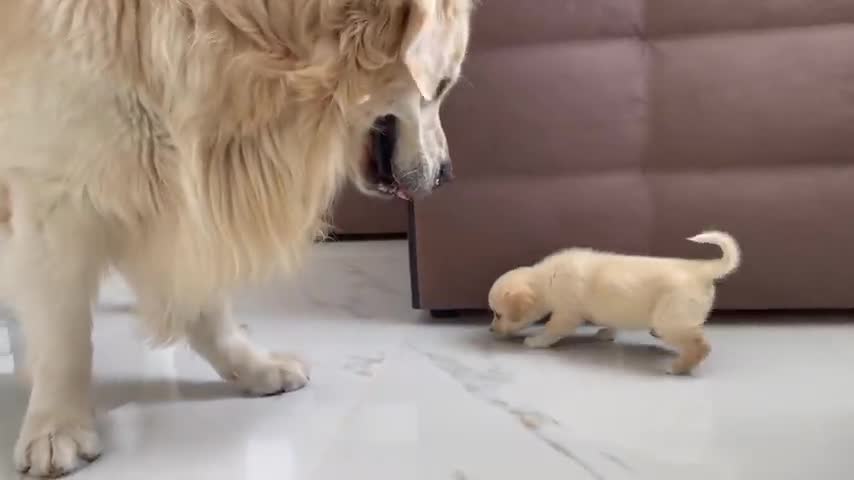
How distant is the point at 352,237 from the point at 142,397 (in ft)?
3.46

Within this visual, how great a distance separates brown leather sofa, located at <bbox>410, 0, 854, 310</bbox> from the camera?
1.36m

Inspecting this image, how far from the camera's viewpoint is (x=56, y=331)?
1.08m

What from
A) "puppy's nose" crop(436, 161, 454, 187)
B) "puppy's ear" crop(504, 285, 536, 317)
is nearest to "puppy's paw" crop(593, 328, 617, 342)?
"puppy's ear" crop(504, 285, 536, 317)

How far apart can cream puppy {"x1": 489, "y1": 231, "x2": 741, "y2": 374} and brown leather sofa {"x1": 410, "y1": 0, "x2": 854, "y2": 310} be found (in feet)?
0.38

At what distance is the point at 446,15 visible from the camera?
1043 mm

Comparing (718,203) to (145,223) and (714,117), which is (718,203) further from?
(145,223)

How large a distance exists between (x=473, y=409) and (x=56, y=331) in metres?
0.52

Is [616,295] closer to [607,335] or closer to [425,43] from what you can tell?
[607,335]

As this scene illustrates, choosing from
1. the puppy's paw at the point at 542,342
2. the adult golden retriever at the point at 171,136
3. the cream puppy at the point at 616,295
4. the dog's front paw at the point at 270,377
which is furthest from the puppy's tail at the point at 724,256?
the dog's front paw at the point at 270,377

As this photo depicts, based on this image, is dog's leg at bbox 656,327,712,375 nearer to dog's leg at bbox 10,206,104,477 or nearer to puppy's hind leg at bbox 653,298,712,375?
puppy's hind leg at bbox 653,298,712,375

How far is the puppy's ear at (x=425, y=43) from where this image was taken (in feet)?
3.18

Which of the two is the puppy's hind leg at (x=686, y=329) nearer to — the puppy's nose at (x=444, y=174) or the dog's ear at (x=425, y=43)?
the puppy's nose at (x=444, y=174)

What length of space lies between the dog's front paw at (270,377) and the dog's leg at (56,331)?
22 centimetres

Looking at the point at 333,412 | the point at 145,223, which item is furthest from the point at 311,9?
the point at 333,412
